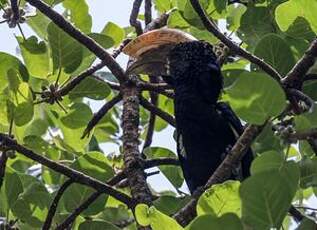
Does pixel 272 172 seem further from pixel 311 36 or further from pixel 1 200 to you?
pixel 1 200

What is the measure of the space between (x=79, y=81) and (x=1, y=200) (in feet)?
1.65

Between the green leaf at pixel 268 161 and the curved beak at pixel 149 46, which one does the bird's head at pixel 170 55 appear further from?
the green leaf at pixel 268 161

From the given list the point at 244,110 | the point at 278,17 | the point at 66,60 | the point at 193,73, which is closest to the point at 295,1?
the point at 278,17

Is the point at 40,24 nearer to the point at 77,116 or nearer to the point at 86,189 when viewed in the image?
the point at 77,116

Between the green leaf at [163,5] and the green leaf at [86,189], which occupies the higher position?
the green leaf at [163,5]

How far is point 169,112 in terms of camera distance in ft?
11.5

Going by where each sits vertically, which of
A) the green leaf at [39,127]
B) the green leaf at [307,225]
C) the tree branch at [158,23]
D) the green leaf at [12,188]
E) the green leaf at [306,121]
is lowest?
the green leaf at [12,188]

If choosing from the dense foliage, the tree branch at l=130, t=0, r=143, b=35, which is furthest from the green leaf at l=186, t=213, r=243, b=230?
the tree branch at l=130, t=0, r=143, b=35

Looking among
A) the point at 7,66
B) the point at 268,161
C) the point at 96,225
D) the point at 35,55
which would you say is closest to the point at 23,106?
the point at 7,66

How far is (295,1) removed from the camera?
2293mm

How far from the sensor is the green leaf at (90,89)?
9.52 feet

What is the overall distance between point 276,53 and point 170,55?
0.98 meters

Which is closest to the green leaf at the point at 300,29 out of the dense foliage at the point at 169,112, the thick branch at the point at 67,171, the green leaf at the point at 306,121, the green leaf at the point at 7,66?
the dense foliage at the point at 169,112

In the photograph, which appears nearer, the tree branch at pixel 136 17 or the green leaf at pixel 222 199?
the green leaf at pixel 222 199
